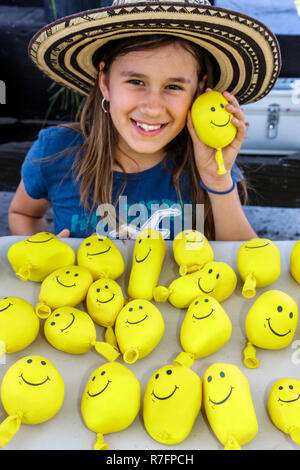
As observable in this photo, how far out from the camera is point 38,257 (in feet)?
2.45

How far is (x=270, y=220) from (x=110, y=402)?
1.66 meters

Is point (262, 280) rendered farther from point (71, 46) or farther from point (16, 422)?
point (71, 46)

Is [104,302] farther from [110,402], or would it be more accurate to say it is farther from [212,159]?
[212,159]

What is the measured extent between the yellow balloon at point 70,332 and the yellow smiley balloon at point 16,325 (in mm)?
20

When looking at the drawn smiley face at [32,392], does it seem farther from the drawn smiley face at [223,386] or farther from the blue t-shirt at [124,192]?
the blue t-shirt at [124,192]

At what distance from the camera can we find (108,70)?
37.1 inches

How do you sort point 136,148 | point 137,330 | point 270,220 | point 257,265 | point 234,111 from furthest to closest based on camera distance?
point 270,220 → point 136,148 → point 234,111 → point 257,265 → point 137,330

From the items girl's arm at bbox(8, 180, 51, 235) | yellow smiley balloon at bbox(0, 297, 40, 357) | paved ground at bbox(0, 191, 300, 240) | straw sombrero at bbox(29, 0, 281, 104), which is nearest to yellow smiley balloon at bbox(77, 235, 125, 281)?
yellow smiley balloon at bbox(0, 297, 40, 357)

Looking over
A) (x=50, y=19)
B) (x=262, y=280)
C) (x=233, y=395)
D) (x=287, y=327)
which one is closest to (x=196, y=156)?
(x=262, y=280)

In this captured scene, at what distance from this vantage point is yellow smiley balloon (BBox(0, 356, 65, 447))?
535 millimetres

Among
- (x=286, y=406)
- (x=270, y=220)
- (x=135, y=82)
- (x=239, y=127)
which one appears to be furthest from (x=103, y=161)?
(x=270, y=220)

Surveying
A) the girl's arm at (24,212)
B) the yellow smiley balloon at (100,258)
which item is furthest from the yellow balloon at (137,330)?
the girl's arm at (24,212)

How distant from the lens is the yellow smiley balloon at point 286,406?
53cm
